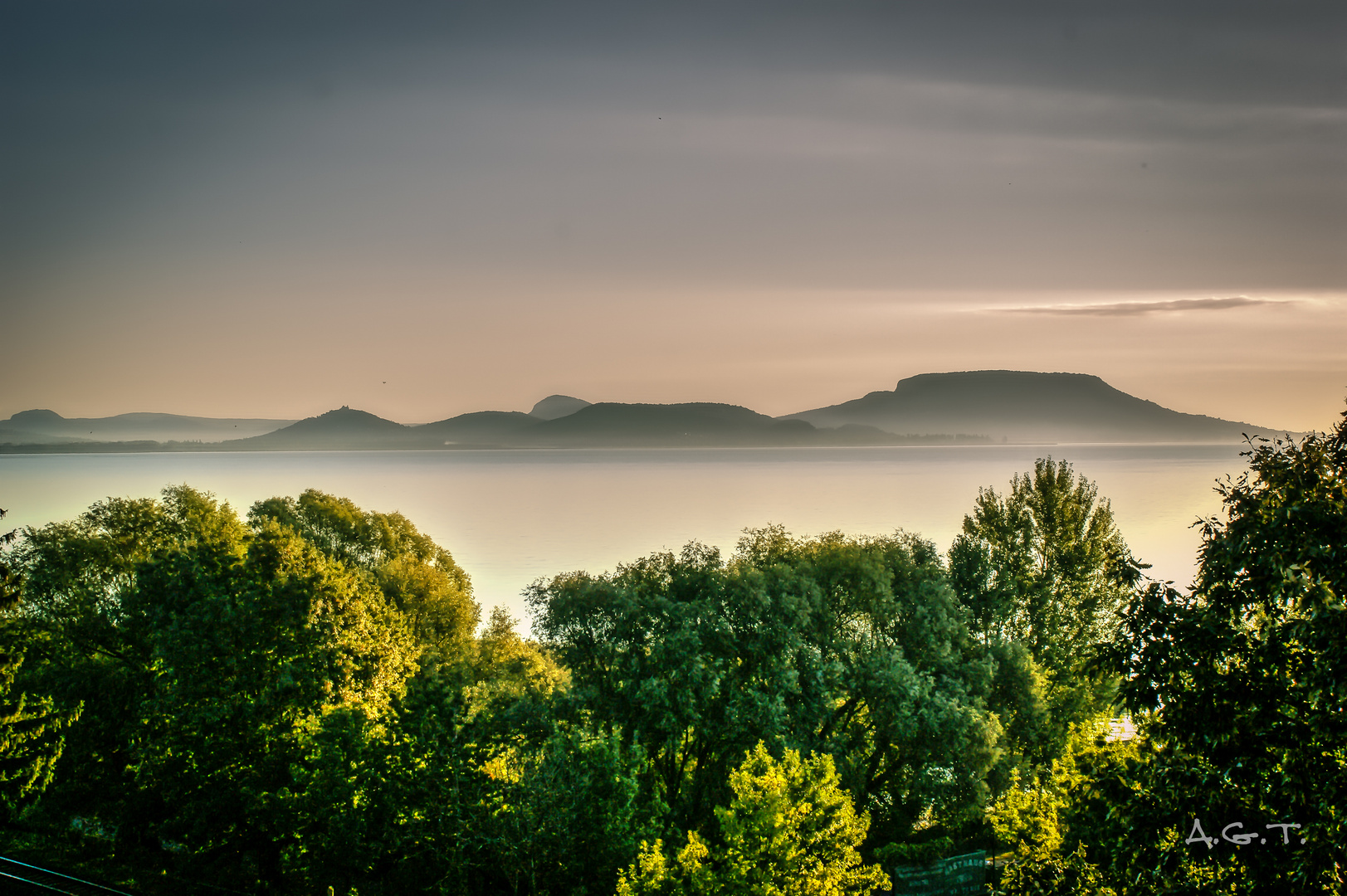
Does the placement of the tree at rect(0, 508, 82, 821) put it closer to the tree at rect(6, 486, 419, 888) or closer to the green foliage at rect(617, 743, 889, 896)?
the tree at rect(6, 486, 419, 888)

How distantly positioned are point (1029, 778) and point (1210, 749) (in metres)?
18.4

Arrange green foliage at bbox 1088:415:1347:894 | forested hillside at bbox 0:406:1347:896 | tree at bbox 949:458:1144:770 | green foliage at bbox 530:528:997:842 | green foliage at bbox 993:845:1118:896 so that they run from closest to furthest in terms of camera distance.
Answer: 1. green foliage at bbox 1088:415:1347:894
2. forested hillside at bbox 0:406:1347:896
3. green foliage at bbox 993:845:1118:896
4. green foliage at bbox 530:528:997:842
5. tree at bbox 949:458:1144:770

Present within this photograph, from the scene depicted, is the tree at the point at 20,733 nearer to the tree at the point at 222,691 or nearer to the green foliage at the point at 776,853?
the tree at the point at 222,691

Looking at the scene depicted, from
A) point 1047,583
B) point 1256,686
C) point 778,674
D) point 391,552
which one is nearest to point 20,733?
point 778,674

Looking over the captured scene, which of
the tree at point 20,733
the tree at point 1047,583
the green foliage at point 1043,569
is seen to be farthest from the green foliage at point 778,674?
the tree at point 20,733

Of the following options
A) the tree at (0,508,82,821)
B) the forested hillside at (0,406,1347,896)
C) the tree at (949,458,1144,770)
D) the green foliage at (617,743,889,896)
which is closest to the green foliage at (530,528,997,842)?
the forested hillside at (0,406,1347,896)

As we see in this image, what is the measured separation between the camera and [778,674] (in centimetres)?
2239

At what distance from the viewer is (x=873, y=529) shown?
9781 cm

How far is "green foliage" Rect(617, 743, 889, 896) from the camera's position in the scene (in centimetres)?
1554

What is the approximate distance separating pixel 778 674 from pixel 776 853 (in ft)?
22.6

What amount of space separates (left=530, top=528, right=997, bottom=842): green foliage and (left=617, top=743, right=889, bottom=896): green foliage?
430cm

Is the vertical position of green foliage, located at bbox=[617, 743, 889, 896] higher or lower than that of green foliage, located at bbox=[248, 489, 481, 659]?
lower

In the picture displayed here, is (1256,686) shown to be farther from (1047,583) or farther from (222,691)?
(1047,583)

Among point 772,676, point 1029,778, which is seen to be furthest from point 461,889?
point 1029,778
